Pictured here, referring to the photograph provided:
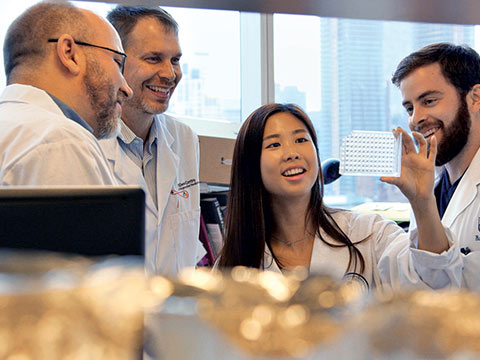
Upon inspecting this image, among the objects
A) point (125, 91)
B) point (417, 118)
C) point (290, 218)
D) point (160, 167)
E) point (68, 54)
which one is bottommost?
point (290, 218)

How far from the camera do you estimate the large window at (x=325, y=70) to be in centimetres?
365

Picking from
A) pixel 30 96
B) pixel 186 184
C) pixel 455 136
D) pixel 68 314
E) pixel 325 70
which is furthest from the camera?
pixel 325 70

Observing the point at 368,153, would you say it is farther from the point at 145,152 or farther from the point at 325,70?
the point at 325,70

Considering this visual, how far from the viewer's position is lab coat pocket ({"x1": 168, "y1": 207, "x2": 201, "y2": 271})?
2.23 m

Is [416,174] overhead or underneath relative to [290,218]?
overhead

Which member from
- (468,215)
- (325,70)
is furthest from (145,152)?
(325,70)

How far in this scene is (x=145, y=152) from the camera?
231 centimetres

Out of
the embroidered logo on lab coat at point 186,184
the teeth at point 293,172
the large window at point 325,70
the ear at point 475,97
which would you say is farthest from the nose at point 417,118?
the large window at point 325,70

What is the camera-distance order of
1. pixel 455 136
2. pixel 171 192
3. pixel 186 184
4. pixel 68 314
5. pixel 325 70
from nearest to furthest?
pixel 68 314 < pixel 455 136 < pixel 171 192 < pixel 186 184 < pixel 325 70

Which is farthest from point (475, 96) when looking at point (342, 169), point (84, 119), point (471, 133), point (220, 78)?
point (220, 78)

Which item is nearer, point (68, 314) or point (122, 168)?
point (68, 314)

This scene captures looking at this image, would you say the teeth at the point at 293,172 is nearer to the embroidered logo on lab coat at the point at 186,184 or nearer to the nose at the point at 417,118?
the nose at the point at 417,118

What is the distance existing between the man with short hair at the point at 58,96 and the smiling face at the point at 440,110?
109 centimetres

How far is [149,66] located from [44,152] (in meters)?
1.10
